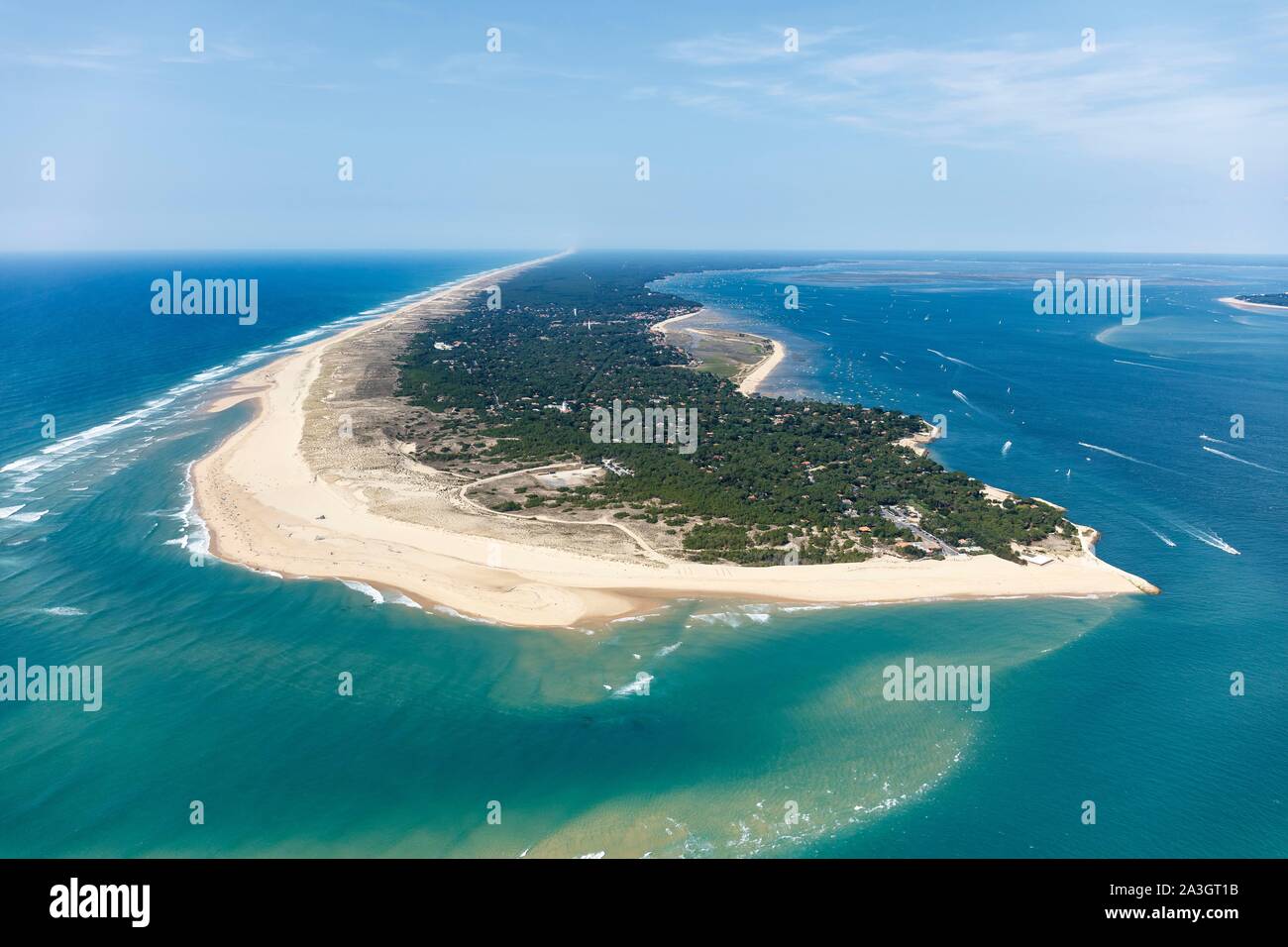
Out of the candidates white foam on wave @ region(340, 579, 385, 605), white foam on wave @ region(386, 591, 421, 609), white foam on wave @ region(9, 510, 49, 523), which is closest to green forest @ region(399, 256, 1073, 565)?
white foam on wave @ region(340, 579, 385, 605)

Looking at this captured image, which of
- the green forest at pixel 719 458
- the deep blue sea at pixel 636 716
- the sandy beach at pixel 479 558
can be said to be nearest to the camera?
the deep blue sea at pixel 636 716

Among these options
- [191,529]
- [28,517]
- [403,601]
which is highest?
[28,517]

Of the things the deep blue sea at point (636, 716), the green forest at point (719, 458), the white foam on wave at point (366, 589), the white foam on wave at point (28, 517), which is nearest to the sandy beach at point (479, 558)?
the white foam on wave at point (366, 589)

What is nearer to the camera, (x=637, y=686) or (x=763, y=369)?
(x=637, y=686)

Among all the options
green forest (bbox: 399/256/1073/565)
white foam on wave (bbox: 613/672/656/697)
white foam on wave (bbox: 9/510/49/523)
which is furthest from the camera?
white foam on wave (bbox: 9/510/49/523)

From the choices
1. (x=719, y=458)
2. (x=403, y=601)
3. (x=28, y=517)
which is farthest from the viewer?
(x=719, y=458)

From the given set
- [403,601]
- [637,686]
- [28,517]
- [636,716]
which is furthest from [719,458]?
[28,517]

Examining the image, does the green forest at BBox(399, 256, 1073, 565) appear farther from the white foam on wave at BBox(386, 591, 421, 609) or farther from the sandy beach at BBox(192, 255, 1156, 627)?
the white foam on wave at BBox(386, 591, 421, 609)

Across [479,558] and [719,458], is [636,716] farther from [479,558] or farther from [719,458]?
[719,458]

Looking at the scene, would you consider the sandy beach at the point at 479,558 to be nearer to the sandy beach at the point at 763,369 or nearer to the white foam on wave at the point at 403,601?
the white foam on wave at the point at 403,601
